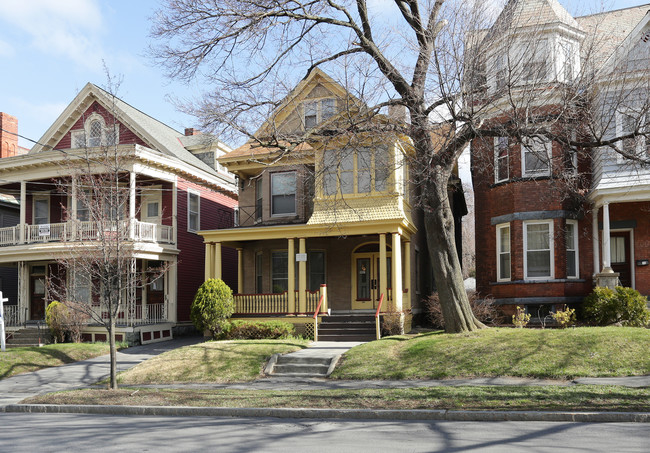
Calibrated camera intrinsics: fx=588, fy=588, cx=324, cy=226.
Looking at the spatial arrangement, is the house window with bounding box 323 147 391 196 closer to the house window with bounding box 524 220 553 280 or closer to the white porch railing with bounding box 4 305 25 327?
the house window with bounding box 524 220 553 280

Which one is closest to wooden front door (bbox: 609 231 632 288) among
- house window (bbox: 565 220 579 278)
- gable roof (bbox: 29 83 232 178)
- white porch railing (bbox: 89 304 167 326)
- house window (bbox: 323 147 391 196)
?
house window (bbox: 565 220 579 278)

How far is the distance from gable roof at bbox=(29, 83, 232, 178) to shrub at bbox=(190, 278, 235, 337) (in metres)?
7.88

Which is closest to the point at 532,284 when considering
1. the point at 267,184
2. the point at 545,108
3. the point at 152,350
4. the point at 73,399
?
the point at 545,108

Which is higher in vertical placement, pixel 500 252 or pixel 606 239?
pixel 606 239

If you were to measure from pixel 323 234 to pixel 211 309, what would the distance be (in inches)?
179

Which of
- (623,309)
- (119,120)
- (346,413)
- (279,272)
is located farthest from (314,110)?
(346,413)

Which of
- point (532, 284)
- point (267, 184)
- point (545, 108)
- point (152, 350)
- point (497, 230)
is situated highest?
point (545, 108)

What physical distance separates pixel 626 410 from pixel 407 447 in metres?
3.76

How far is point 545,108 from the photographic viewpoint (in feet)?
61.8

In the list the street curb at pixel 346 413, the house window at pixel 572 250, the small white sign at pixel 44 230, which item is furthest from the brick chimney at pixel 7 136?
the house window at pixel 572 250

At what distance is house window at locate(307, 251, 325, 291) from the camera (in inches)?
902

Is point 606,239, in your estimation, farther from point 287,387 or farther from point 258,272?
point 258,272

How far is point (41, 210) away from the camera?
2664 centimetres

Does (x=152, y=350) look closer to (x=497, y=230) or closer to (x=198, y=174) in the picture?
(x=198, y=174)
